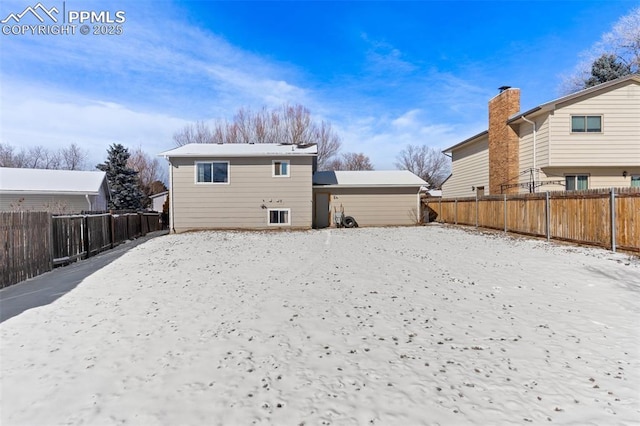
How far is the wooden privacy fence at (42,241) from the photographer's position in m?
6.46

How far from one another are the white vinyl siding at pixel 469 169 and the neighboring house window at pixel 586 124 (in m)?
4.38

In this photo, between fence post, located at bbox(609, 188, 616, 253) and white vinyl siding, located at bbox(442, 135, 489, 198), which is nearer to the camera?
fence post, located at bbox(609, 188, 616, 253)

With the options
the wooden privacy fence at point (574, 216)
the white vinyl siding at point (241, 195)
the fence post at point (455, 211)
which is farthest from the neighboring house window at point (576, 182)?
the white vinyl siding at point (241, 195)

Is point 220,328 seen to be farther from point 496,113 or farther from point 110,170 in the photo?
point 110,170

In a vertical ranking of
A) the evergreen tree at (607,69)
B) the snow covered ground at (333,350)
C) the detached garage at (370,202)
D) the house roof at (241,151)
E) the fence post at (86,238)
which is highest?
the evergreen tree at (607,69)

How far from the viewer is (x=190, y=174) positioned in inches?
650

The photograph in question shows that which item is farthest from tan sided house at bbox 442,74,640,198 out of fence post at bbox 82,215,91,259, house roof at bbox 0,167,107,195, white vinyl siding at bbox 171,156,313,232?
house roof at bbox 0,167,107,195

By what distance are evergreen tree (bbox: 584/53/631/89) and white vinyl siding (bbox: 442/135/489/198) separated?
476 inches

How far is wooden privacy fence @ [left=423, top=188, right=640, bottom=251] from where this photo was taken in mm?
8078

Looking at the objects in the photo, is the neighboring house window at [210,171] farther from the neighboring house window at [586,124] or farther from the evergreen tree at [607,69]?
the evergreen tree at [607,69]

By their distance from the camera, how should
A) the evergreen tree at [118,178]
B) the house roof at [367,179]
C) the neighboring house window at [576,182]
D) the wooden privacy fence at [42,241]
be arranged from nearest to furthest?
1. the wooden privacy fence at [42,241]
2. the neighboring house window at [576,182]
3. the house roof at [367,179]
4. the evergreen tree at [118,178]

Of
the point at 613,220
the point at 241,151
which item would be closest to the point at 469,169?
the point at 613,220

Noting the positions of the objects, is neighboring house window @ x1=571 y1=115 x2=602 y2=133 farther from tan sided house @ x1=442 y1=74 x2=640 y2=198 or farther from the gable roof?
the gable roof

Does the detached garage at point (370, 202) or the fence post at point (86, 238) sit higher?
the detached garage at point (370, 202)
